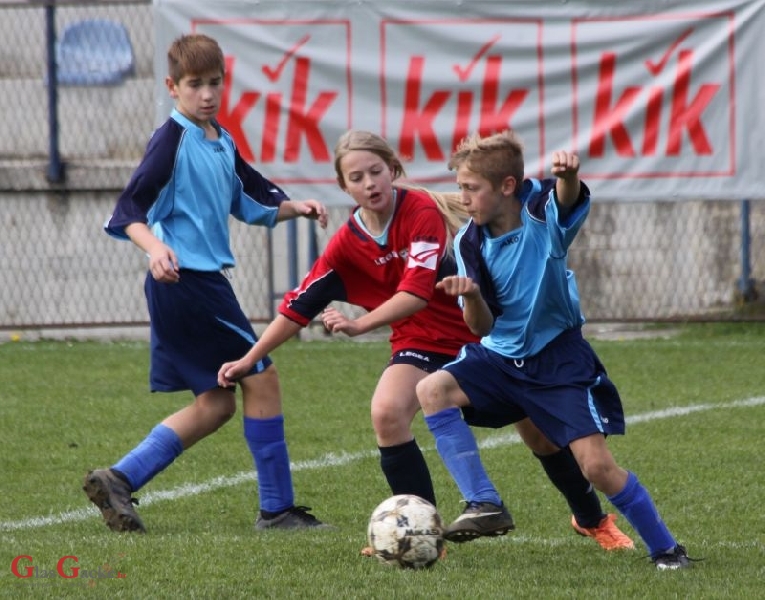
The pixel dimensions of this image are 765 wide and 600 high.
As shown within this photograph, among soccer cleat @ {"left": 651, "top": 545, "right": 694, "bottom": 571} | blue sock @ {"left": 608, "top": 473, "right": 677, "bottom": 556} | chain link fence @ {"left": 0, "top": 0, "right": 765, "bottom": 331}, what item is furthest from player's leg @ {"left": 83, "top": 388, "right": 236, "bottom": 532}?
chain link fence @ {"left": 0, "top": 0, "right": 765, "bottom": 331}

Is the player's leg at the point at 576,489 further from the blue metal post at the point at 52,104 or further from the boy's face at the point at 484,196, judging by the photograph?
the blue metal post at the point at 52,104

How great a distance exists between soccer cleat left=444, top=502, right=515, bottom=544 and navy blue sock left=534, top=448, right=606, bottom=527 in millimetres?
555

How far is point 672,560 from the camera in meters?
4.54

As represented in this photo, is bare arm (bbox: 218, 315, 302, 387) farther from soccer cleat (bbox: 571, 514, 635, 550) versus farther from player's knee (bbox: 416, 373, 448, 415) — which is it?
soccer cleat (bbox: 571, 514, 635, 550)

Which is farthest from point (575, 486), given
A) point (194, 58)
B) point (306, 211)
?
point (194, 58)

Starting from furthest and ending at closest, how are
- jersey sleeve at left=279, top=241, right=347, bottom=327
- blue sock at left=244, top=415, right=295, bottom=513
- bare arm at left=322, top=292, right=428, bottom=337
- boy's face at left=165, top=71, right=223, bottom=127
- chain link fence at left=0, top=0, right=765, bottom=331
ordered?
1. chain link fence at left=0, top=0, right=765, bottom=331
2. blue sock at left=244, top=415, right=295, bottom=513
3. boy's face at left=165, top=71, right=223, bottom=127
4. jersey sleeve at left=279, top=241, right=347, bottom=327
5. bare arm at left=322, top=292, right=428, bottom=337

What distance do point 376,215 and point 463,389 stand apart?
28.4 inches

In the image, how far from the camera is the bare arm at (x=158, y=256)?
4965mm

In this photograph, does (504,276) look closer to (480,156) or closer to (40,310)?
(480,156)

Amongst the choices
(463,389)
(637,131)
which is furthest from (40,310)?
(463,389)

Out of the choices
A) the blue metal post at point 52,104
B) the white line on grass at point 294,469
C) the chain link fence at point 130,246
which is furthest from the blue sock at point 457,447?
the blue metal post at point 52,104

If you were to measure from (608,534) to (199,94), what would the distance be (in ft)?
6.82

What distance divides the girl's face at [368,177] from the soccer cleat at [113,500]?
1.35 metres

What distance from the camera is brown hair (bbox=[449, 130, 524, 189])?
463 centimetres
